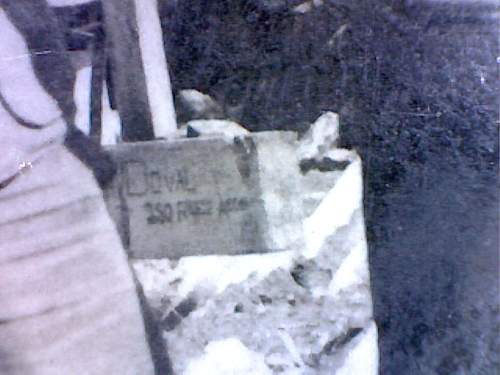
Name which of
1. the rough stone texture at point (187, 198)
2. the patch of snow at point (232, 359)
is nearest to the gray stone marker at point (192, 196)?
the rough stone texture at point (187, 198)

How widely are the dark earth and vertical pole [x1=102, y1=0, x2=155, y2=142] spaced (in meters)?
0.05

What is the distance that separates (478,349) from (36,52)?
2.94 ft

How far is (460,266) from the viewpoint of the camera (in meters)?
1.13

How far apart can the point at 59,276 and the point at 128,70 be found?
361 millimetres

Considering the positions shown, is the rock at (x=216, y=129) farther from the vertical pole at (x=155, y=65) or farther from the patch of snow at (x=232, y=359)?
the patch of snow at (x=232, y=359)

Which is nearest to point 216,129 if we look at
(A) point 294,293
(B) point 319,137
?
(B) point 319,137

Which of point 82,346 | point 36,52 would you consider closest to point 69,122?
point 36,52

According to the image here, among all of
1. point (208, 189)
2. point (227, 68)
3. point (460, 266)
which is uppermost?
point (227, 68)

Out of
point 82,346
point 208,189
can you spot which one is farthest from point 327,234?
point 82,346

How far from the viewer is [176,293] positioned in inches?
45.1

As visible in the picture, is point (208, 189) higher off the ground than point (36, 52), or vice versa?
point (36, 52)

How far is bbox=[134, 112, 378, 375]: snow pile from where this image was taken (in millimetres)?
1114

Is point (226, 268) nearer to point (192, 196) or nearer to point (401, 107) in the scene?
point (192, 196)

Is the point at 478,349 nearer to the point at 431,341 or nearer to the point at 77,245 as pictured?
the point at 431,341
